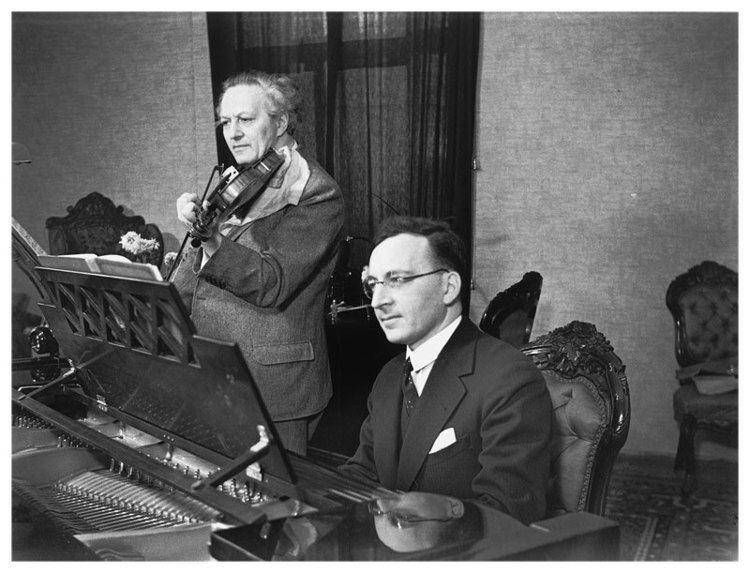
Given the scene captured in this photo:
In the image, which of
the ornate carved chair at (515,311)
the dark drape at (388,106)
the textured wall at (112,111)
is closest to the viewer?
the textured wall at (112,111)

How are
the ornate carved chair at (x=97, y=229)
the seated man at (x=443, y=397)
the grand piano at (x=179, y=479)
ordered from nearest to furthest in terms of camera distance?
the grand piano at (x=179, y=479)
the seated man at (x=443, y=397)
the ornate carved chair at (x=97, y=229)

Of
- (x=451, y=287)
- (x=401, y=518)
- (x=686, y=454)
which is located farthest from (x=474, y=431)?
(x=686, y=454)

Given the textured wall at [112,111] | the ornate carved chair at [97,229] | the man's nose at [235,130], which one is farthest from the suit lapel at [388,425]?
the ornate carved chair at [97,229]

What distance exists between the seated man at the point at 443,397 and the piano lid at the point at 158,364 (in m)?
0.32

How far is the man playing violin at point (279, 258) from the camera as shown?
232 centimetres

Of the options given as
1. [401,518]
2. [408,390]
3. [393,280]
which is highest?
[393,280]

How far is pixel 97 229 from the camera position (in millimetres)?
3822

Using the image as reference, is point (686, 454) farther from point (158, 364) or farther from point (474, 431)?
point (158, 364)

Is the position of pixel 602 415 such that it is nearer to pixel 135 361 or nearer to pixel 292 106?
pixel 135 361

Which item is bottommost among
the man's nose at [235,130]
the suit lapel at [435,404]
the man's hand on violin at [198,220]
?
the suit lapel at [435,404]

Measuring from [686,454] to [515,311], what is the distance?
1.35m

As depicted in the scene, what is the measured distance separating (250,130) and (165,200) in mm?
1794

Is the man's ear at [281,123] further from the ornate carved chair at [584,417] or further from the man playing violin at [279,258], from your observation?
the ornate carved chair at [584,417]

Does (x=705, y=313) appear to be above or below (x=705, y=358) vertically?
above
